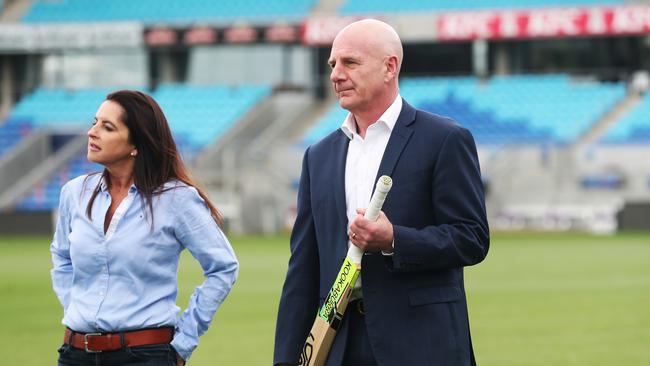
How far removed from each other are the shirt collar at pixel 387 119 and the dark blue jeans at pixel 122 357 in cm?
113

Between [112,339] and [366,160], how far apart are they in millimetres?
1220

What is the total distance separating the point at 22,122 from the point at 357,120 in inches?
1635

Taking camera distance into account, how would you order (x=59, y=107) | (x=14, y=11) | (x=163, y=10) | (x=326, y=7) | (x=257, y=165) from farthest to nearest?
(x=14, y=11), (x=163, y=10), (x=326, y=7), (x=59, y=107), (x=257, y=165)

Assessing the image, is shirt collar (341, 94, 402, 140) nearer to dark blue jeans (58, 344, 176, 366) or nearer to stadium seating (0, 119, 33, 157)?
dark blue jeans (58, 344, 176, 366)

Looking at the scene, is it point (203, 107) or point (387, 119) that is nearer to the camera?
point (387, 119)

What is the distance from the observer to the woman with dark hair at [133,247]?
15.6ft

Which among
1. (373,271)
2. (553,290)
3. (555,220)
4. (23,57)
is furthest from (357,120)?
(23,57)

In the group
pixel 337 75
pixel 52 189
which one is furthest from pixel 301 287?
pixel 52 189

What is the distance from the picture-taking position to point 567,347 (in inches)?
453

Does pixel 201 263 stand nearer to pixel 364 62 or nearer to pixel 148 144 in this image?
pixel 148 144

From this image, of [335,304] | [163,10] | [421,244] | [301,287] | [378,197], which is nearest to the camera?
[378,197]

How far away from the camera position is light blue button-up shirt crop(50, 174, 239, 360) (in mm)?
4785

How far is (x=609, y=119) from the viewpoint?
40125 millimetres

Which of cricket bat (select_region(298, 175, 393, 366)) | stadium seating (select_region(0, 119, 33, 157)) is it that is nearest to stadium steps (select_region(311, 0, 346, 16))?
stadium seating (select_region(0, 119, 33, 157))
